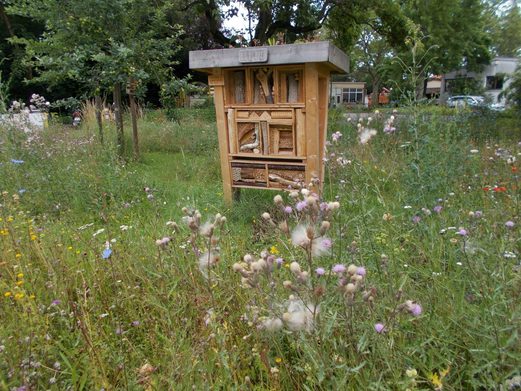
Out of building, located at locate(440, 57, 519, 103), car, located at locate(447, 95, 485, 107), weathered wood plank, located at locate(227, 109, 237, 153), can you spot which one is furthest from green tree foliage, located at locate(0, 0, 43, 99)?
building, located at locate(440, 57, 519, 103)

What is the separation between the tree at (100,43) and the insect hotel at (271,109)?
3161mm

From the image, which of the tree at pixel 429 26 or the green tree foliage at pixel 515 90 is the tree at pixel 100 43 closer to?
the tree at pixel 429 26

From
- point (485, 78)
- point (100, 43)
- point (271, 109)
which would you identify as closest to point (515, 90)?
point (271, 109)

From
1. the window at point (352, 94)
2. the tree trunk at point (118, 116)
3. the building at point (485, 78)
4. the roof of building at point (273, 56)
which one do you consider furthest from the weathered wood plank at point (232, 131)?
the window at point (352, 94)

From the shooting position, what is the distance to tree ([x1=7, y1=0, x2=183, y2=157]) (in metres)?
6.63

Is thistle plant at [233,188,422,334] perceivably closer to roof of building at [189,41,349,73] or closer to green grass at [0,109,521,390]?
green grass at [0,109,521,390]

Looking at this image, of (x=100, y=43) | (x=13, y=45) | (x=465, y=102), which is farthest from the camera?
(x=13, y=45)

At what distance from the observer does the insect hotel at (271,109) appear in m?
3.73

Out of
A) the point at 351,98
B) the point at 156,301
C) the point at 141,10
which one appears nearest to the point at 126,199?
the point at 156,301

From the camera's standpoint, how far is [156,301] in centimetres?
203

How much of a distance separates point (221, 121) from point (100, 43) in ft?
13.8

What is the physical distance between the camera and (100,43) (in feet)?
23.1

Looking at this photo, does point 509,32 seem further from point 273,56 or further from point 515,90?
point 273,56

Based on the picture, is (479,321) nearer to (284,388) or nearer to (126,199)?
(284,388)
